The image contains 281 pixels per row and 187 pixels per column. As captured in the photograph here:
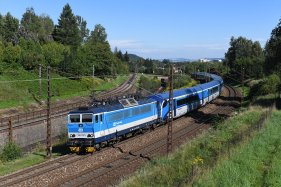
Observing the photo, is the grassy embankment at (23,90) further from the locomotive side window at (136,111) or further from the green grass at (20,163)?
the green grass at (20,163)

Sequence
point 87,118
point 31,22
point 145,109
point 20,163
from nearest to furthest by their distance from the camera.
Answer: point 20,163 < point 87,118 < point 145,109 < point 31,22

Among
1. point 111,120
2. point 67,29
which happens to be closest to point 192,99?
point 111,120

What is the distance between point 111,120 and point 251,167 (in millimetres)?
10781

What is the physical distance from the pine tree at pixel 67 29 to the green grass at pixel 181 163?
236ft

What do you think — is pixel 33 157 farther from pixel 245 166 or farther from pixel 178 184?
pixel 245 166

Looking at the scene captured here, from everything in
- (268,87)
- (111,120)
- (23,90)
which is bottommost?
(111,120)

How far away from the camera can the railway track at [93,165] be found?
14180 millimetres

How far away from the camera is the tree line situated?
49094 mm

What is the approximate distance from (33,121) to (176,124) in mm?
17756

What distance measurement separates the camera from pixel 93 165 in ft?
55.4

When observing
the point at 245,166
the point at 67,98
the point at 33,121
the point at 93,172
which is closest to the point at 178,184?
the point at 245,166

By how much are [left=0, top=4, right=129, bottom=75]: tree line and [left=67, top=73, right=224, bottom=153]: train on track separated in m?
30.6

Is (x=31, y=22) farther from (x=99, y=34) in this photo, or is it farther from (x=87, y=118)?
(x=87, y=118)

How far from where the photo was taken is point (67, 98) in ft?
148
